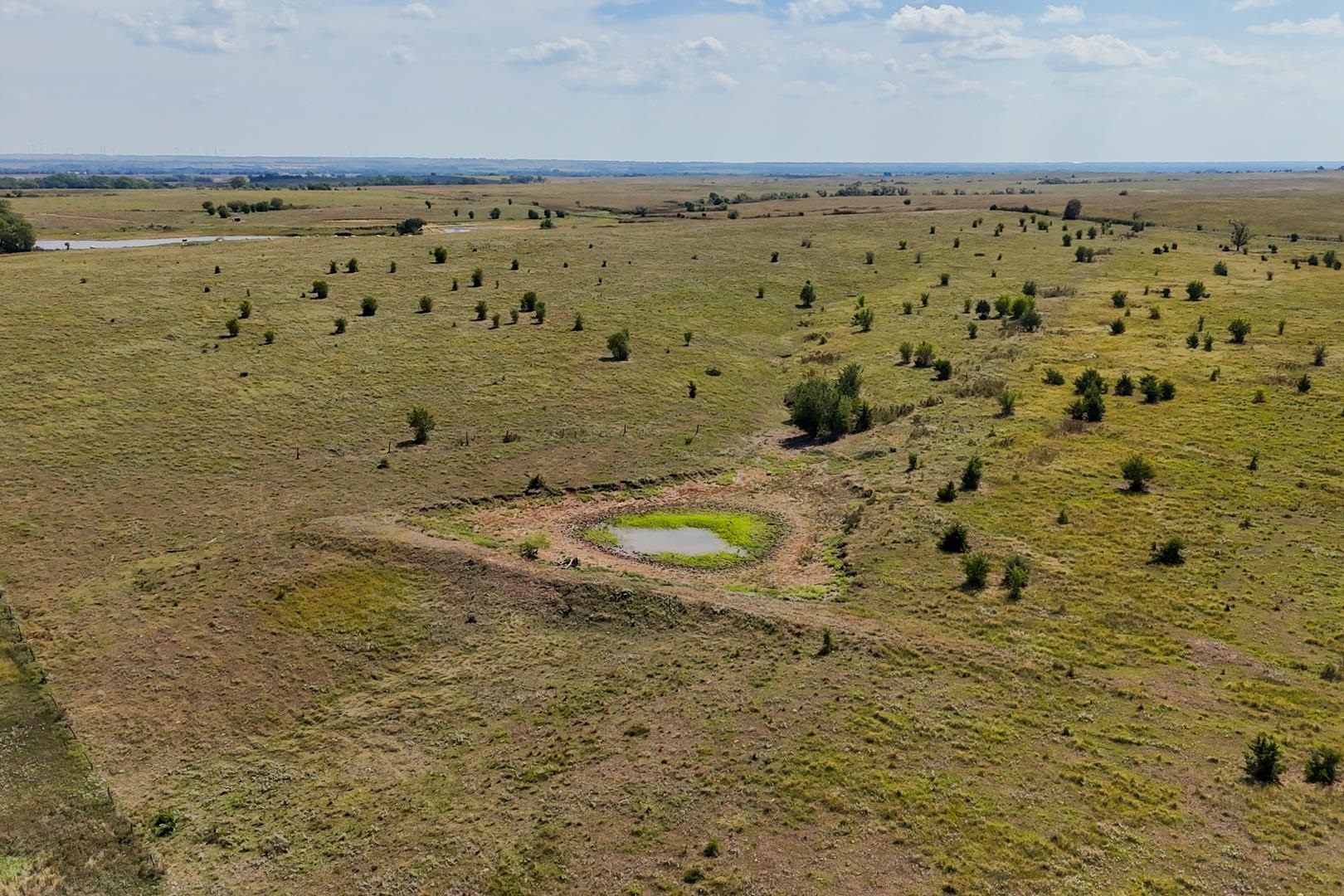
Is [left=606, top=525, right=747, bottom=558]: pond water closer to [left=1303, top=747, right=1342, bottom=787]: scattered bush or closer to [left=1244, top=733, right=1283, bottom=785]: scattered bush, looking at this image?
[left=1244, top=733, right=1283, bottom=785]: scattered bush

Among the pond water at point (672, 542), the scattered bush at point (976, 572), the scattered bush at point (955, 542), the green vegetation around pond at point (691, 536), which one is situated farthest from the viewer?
the pond water at point (672, 542)

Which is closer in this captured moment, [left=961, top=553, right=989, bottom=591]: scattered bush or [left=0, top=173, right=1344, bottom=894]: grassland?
[left=0, top=173, right=1344, bottom=894]: grassland

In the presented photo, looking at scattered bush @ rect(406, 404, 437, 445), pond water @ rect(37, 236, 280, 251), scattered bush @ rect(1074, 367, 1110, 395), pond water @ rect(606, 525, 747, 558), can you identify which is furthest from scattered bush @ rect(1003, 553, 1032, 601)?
pond water @ rect(37, 236, 280, 251)

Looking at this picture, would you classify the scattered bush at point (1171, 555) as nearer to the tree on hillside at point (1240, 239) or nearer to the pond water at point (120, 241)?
the tree on hillside at point (1240, 239)

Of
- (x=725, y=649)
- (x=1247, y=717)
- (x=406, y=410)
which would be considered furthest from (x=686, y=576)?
(x=406, y=410)

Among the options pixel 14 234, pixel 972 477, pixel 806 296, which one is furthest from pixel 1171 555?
pixel 14 234

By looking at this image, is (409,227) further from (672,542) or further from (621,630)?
(621,630)

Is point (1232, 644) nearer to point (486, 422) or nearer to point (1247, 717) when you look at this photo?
point (1247, 717)

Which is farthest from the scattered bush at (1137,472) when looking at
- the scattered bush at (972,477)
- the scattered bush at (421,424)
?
the scattered bush at (421,424)
